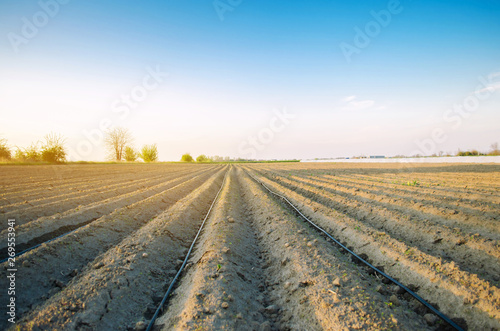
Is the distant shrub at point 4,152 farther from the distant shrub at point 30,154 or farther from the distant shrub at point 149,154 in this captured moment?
the distant shrub at point 149,154

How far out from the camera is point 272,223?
8.02 metres

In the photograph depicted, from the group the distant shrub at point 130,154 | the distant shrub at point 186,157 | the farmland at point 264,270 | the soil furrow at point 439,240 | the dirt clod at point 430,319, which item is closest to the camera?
→ the dirt clod at point 430,319

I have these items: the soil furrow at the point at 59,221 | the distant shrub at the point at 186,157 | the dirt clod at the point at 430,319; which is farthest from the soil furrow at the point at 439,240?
the distant shrub at the point at 186,157

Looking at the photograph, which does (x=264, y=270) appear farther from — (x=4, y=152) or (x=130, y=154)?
(x=130, y=154)

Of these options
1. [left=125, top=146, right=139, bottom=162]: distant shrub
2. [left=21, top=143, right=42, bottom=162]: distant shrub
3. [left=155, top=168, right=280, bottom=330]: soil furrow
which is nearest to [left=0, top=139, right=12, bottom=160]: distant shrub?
[left=21, top=143, right=42, bottom=162]: distant shrub

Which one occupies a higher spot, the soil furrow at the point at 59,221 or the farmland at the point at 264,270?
the soil furrow at the point at 59,221

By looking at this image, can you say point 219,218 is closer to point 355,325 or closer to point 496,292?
point 355,325

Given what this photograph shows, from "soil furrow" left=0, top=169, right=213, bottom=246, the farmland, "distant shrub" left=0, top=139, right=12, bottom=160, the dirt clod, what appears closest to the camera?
the dirt clod

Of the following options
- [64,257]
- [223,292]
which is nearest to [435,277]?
[223,292]

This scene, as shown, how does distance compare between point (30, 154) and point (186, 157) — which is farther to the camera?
point (186, 157)

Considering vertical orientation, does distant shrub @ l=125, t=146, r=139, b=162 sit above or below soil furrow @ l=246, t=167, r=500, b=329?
above

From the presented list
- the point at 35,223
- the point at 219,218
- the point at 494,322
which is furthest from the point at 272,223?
the point at 35,223

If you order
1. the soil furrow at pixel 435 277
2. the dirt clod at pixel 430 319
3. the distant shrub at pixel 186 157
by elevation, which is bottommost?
the dirt clod at pixel 430 319

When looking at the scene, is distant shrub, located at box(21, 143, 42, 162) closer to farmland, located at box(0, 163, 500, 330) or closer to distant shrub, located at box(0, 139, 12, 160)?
distant shrub, located at box(0, 139, 12, 160)
